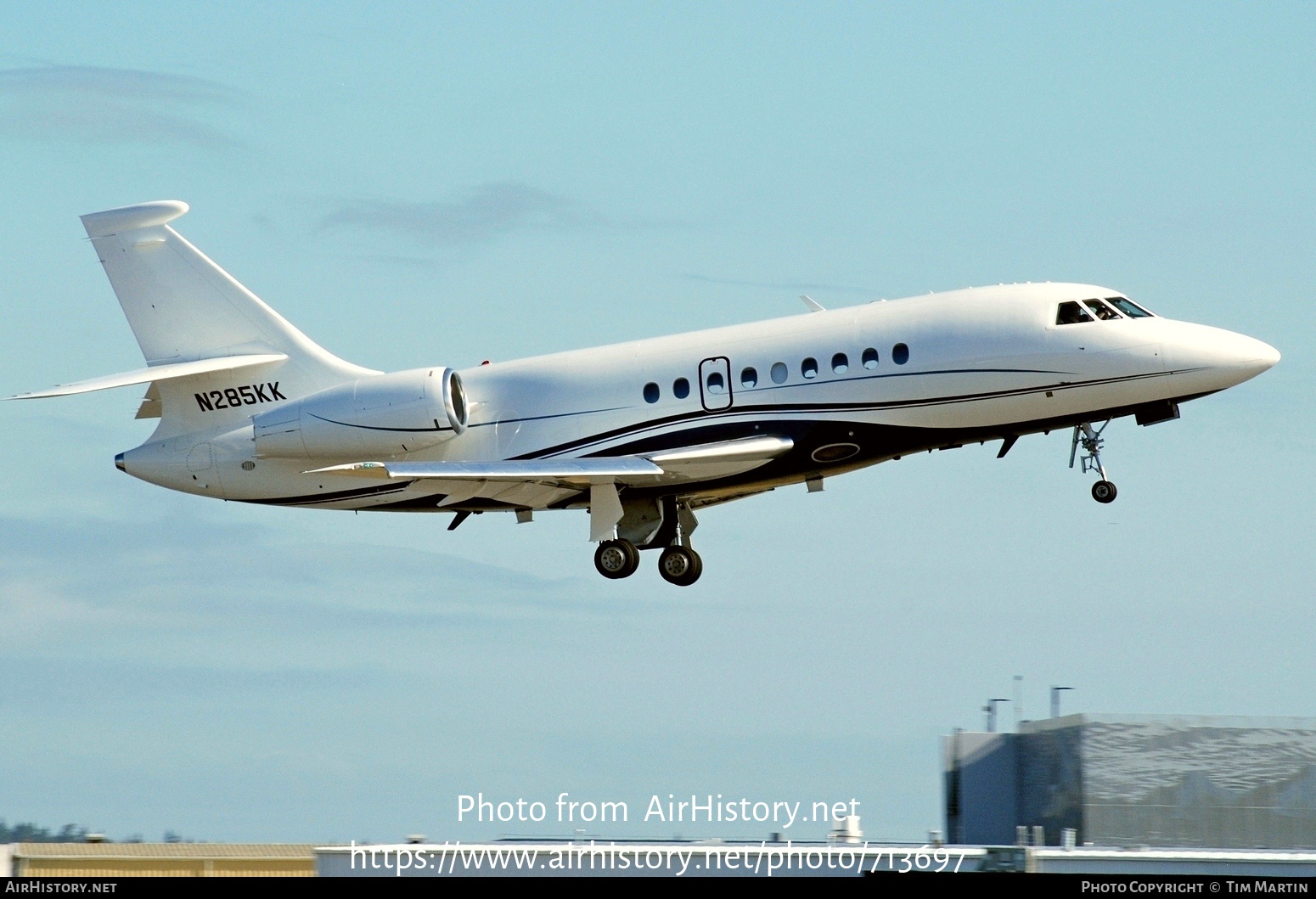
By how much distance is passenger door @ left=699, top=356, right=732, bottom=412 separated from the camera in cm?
3080

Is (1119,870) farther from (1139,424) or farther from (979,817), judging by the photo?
(1139,424)

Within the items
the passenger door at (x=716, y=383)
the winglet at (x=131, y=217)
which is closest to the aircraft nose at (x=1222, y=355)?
the passenger door at (x=716, y=383)

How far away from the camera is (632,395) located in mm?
31562

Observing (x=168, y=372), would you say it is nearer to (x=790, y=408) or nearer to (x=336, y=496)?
(x=336, y=496)

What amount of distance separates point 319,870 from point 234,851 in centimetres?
262

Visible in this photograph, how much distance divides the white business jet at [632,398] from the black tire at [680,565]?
0.03m

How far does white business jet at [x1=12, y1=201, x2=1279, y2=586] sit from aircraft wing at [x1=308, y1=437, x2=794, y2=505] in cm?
5

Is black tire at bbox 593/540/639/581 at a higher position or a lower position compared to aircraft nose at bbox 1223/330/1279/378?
lower

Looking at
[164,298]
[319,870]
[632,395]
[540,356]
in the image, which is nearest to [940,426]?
[632,395]

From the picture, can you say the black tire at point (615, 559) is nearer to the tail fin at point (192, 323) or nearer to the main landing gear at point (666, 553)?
the main landing gear at point (666, 553)

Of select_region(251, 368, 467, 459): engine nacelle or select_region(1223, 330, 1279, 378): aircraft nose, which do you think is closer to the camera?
select_region(1223, 330, 1279, 378): aircraft nose

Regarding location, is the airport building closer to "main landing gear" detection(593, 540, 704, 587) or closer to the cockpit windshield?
the cockpit windshield

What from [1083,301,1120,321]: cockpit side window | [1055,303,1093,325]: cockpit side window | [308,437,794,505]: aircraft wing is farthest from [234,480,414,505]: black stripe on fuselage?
[1083,301,1120,321]: cockpit side window

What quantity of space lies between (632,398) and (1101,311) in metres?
7.82
